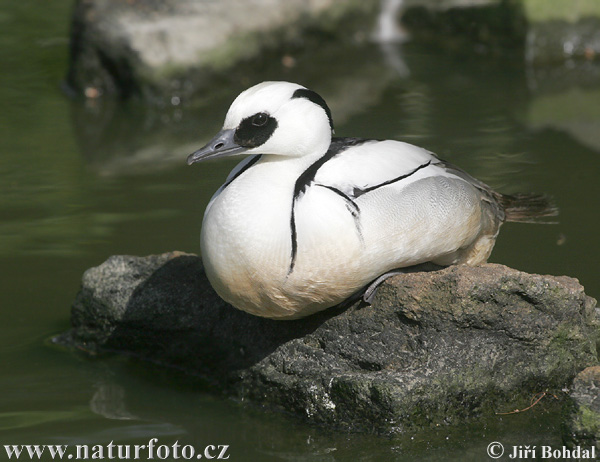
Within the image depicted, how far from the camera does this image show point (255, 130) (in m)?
3.93

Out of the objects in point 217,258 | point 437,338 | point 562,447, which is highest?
point 217,258

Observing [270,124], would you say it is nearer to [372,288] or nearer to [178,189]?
[372,288]

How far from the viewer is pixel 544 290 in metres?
4.01

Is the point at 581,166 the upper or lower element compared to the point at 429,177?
lower

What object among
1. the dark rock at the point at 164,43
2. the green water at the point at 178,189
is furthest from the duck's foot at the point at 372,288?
the dark rock at the point at 164,43

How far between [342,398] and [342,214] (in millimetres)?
Result: 831

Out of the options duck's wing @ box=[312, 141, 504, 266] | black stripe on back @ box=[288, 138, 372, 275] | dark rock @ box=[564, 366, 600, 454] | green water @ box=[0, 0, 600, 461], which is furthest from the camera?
green water @ box=[0, 0, 600, 461]

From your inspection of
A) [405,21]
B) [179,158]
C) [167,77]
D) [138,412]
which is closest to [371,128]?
[179,158]

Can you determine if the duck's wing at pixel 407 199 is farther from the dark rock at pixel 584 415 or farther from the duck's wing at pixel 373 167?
the dark rock at pixel 584 415

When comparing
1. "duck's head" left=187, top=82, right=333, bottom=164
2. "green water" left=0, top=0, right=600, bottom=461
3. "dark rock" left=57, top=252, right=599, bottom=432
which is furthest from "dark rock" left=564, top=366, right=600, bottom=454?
"duck's head" left=187, top=82, right=333, bottom=164

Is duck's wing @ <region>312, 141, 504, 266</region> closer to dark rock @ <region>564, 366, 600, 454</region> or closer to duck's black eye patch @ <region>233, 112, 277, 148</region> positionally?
duck's black eye patch @ <region>233, 112, 277, 148</region>

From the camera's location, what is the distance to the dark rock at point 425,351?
13.1ft

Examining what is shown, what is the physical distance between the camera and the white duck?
3850 millimetres

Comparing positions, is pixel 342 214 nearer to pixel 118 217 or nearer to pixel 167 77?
pixel 118 217
